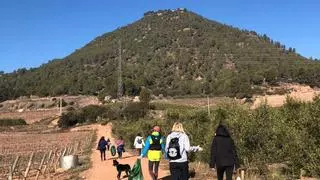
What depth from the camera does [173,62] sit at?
153 metres

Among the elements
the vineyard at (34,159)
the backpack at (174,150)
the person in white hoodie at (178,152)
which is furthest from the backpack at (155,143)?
the vineyard at (34,159)

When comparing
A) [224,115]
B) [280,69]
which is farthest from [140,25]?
[224,115]

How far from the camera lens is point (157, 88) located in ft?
478

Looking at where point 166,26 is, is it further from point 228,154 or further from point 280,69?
point 228,154

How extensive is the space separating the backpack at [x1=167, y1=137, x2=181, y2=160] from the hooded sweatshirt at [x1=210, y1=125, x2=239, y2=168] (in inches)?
36.4

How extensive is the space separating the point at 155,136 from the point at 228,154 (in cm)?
320

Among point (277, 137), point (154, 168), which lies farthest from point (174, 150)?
point (277, 137)

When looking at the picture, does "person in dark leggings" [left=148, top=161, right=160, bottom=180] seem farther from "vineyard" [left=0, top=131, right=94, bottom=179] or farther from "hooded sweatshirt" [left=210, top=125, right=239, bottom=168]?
"vineyard" [left=0, top=131, right=94, bottom=179]

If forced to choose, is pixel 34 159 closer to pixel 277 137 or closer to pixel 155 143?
pixel 277 137

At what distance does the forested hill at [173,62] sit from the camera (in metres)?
133

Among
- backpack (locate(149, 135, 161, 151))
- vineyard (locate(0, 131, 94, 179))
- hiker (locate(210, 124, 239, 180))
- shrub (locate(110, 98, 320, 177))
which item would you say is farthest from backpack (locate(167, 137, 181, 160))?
vineyard (locate(0, 131, 94, 179))

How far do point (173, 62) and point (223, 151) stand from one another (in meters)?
141

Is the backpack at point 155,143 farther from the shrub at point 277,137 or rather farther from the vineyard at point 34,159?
the vineyard at point 34,159

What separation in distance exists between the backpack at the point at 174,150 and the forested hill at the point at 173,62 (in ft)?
331
